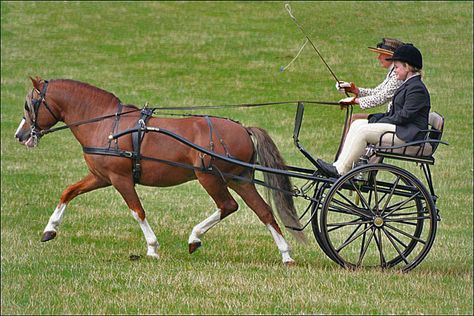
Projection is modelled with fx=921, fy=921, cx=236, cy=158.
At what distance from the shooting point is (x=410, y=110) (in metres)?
8.70

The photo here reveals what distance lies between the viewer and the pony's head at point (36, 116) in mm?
9875

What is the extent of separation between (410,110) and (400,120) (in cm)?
13

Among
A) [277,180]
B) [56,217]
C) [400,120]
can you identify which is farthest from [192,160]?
[400,120]

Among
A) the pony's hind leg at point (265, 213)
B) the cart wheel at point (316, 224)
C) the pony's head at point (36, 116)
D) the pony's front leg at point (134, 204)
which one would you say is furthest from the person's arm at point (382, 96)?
the pony's head at point (36, 116)

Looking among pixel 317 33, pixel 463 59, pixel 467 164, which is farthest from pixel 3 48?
pixel 467 164

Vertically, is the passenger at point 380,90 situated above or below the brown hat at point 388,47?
below

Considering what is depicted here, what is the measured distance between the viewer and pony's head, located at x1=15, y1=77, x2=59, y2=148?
988 cm

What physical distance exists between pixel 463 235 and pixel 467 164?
6.47 metres

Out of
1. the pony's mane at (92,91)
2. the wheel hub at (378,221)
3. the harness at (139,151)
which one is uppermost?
the pony's mane at (92,91)

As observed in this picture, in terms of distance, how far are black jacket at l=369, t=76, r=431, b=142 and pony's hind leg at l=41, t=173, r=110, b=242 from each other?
3225mm

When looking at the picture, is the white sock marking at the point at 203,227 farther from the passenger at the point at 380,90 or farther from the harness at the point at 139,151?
the passenger at the point at 380,90

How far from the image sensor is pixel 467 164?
61.7 ft

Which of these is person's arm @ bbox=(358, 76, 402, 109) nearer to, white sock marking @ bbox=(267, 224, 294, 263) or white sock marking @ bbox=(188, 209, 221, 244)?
white sock marking @ bbox=(267, 224, 294, 263)

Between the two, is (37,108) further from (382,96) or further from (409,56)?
(409,56)
